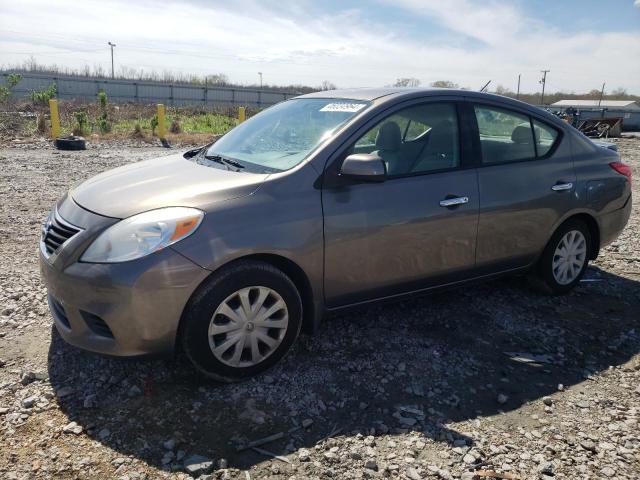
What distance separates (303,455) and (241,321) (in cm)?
84

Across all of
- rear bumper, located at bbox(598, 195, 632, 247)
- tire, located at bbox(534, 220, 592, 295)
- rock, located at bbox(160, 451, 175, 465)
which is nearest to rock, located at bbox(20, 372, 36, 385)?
rock, located at bbox(160, 451, 175, 465)

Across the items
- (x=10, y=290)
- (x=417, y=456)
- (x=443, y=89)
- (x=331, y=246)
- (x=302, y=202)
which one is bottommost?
(x=417, y=456)

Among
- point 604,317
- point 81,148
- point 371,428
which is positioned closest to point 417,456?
point 371,428

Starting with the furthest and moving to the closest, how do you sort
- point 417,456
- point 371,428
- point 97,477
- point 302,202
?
point 302,202 → point 371,428 → point 417,456 → point 97,477

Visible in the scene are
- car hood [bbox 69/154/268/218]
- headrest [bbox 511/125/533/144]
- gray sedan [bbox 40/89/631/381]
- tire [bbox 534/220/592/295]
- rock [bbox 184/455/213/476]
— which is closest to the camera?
rock [bbox 184/455/213/476]

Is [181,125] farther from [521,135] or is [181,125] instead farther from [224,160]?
[521,135]

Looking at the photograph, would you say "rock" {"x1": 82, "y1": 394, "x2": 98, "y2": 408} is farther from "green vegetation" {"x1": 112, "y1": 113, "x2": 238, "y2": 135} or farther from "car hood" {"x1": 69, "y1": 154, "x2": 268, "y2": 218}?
"green vegetation" {"x1": 112, "y1": 113, "x2": 238, "y2": 135}

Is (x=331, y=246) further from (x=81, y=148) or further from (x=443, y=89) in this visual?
(x=81, y=148)

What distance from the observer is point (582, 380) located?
3.43 meters

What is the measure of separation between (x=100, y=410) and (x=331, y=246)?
161 cm

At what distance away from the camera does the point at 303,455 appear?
8.51 ft

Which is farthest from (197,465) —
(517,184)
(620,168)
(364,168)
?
(620,168)

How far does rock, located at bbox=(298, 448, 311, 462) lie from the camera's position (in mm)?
2570

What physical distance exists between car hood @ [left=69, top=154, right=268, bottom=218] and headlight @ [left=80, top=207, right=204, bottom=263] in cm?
8
